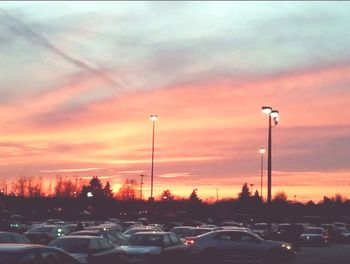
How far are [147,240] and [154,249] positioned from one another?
0.93 metres

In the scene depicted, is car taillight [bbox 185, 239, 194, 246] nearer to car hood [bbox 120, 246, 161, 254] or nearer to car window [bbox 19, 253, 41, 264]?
car hood [bbox 120, 246, 161, 254]

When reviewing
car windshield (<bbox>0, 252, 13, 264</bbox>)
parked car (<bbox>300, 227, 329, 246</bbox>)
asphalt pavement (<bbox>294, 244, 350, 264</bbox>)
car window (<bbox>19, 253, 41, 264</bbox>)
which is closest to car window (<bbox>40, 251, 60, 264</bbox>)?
car window (<bbox>19, 253, 41, 264</bbox>)

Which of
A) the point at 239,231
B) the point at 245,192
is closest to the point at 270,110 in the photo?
the point at 239,231

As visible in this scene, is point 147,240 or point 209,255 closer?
point 147,240

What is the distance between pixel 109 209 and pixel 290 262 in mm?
104303

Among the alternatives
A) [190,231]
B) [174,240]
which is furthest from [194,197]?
[174,240]

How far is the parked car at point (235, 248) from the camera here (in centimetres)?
3120

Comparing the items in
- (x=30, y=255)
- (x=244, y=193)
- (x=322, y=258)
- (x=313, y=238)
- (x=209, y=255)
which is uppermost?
(x=244, y=193)

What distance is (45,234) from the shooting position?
39.1 meters

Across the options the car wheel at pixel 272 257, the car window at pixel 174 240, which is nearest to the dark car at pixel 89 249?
the car window at pixel 174 240

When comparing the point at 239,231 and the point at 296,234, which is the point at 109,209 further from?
the point at 239,231

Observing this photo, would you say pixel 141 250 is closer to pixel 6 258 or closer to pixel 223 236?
pixel 223 236

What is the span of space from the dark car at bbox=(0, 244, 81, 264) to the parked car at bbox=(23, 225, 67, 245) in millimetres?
24252

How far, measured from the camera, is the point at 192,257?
31.1 meters
